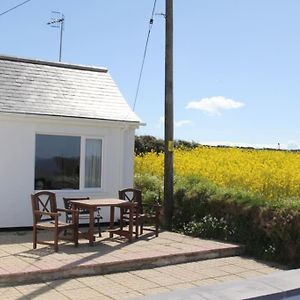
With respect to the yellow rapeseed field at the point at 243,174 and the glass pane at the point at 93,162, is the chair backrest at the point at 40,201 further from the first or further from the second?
the yellow rapeseed field at the point at 243,174

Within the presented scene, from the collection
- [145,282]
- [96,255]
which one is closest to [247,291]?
[145,282]

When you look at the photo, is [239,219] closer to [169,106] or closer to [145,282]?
[169,106]

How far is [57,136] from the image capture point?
452 inches

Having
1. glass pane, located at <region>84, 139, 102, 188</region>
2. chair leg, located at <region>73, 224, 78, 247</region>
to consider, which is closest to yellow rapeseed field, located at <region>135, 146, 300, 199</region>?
glass pane, located at <region>84, 139, 102, 188</region>

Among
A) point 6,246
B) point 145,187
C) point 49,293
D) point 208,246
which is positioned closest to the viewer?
point 49,293

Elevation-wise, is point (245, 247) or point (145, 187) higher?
point (145, 187)

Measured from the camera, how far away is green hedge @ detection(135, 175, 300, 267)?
919cm

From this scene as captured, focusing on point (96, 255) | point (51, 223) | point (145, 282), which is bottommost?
point (145, 282)

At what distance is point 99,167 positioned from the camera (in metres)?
12.1

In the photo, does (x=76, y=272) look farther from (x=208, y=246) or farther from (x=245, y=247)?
(x=245, y=247)

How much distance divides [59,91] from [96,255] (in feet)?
16.5

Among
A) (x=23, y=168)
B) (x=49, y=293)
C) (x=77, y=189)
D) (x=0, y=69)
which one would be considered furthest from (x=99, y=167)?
(x=49, y=293)

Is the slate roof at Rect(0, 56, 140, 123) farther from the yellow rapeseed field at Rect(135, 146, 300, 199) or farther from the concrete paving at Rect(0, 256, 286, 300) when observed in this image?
the concrete paving at Rect(0, 256, 286, 300)

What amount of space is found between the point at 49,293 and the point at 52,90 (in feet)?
21.1
